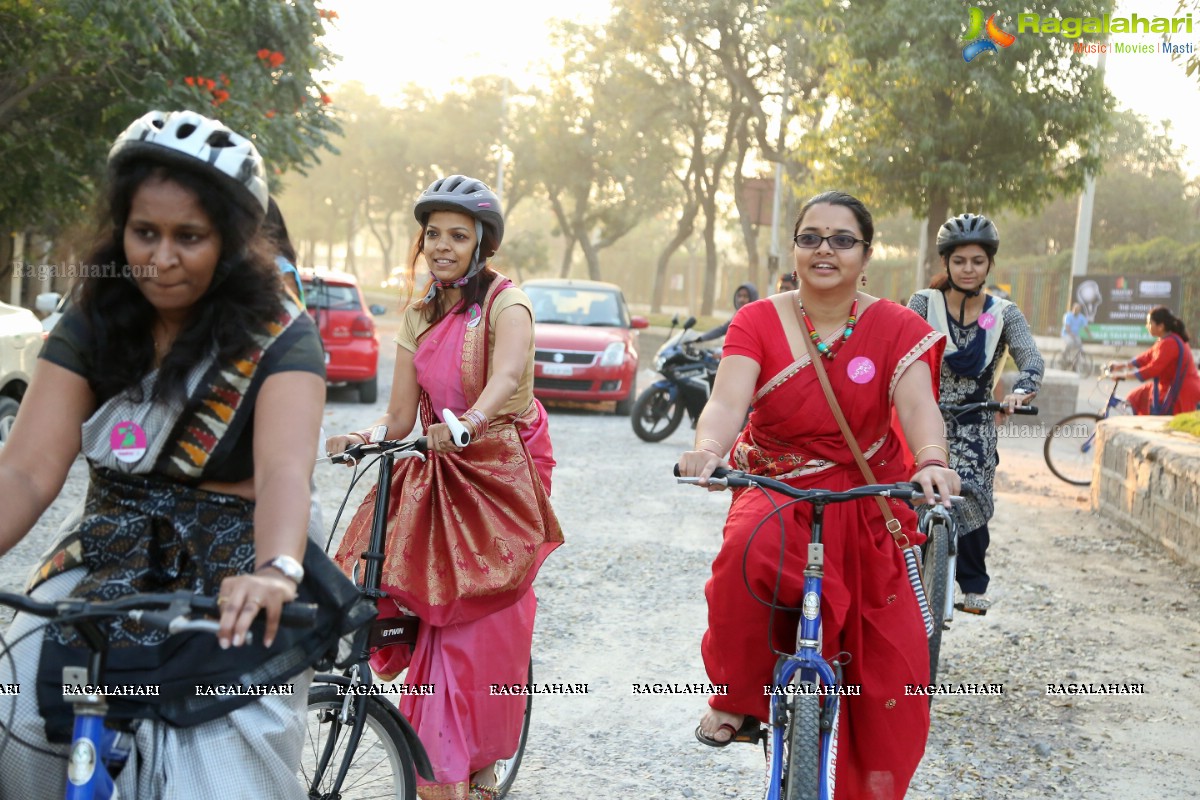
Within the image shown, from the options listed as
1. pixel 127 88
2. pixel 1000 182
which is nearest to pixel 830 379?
pixel 127 88

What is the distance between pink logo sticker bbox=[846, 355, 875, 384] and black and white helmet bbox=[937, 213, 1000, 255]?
2444mm

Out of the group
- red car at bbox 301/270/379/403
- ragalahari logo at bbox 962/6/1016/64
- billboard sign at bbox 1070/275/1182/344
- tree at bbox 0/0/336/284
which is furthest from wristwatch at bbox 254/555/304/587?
billboard sign at bbox 1070/275/1182/344

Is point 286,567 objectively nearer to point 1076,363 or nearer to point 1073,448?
point 1073,448

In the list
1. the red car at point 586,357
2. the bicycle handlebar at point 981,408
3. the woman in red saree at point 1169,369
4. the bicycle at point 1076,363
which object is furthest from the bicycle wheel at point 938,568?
the bicycle at point 1076,363

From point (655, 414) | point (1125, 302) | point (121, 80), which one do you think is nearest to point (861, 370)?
point (121, 80)

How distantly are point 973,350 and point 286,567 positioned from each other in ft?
14.8

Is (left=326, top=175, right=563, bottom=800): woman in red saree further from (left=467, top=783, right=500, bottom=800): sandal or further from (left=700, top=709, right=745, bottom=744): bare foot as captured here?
(left=700, top=709, right=745, bottom=744): bare foot

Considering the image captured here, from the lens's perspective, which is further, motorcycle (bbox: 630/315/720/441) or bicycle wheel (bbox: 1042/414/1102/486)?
motorcycle (bbox: 630/315/720/441)

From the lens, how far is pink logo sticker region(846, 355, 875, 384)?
3.61m

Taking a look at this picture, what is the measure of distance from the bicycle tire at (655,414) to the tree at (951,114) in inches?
198

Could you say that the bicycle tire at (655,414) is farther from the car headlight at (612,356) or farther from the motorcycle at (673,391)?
the car headlight at (612,356)

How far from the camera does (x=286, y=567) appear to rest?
2.11 m

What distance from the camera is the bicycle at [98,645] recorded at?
6.60 ft

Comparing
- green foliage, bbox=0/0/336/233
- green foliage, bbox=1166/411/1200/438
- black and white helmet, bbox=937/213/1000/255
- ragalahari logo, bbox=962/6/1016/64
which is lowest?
green foliage, bbox=1166/411/1200/438
